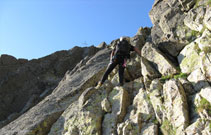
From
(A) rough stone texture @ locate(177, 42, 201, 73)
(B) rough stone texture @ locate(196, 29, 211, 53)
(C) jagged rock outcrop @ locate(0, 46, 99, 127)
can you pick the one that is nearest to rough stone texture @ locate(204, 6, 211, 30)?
(B) rough stone texture @ locate(196, 29, 211, 53)

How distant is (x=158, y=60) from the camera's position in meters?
14.3

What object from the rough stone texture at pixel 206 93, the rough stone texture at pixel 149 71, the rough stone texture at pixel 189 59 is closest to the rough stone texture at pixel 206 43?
the rough stone texture at pixel 189 59

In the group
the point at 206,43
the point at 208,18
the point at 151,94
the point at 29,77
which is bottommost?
the point at 151,94

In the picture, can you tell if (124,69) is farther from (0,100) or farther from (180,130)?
(0,100)

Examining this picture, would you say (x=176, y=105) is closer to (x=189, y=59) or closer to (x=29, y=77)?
(x=189, y=59)

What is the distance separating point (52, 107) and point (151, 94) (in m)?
9.10

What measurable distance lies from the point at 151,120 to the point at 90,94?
5915 mm

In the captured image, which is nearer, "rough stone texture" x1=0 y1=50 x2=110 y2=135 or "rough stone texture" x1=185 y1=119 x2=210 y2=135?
"rough stone texture" x1=185 y1=119 x2=210 y2=135

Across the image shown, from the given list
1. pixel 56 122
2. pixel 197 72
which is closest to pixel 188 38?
pixel 197 72

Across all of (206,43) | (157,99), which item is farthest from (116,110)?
(206,43)

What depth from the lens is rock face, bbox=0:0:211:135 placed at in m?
9.78

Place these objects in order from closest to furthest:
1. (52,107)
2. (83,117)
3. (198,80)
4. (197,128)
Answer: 1. (197,128)
2. (198,80)
3. (83,117)
4. (52,107)

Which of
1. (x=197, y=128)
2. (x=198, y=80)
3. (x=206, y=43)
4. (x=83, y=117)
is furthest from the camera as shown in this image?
(x=83, y=117)

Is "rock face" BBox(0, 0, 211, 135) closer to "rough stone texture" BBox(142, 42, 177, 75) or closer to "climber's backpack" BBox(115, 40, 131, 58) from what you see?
"rough stone texture" BBox(142, 42, 177, 75)
